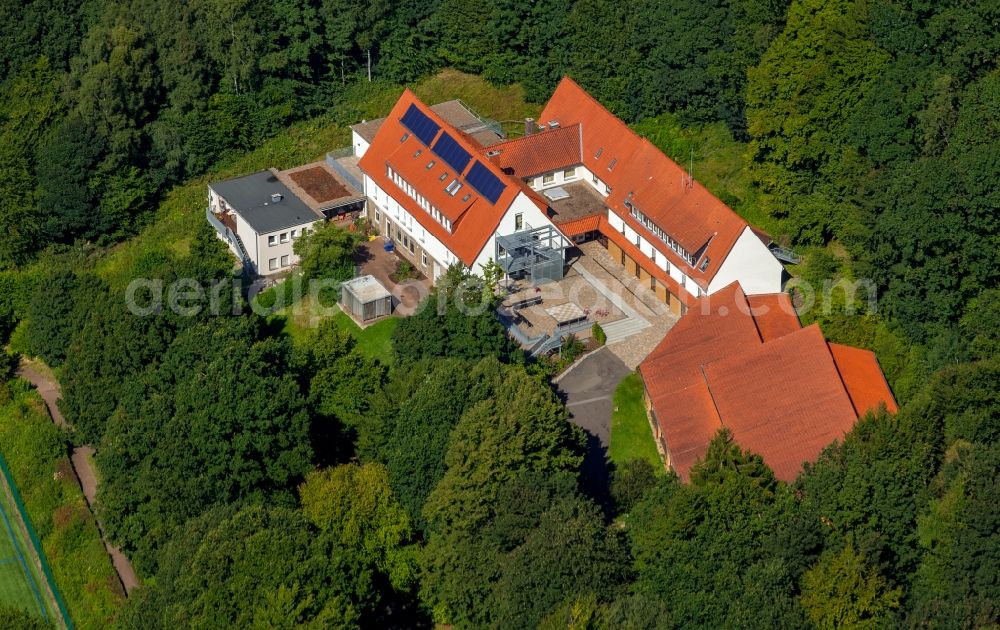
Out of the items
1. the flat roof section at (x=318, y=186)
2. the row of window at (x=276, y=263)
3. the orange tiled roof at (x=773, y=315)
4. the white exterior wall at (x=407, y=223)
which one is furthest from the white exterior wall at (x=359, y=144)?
the orange tiled roof at (x=773, y=315)

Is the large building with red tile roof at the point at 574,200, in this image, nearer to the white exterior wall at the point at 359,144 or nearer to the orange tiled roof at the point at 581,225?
the orange tiled roof at the point at 581,225

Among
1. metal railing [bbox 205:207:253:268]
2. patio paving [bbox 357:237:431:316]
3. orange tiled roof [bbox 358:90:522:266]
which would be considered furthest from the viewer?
metal railing [bbox 205:207:253:268]

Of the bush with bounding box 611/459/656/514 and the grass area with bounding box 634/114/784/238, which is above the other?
the grass area with bounding box 634/114/784/238

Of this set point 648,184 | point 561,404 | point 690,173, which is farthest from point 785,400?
point 648,184

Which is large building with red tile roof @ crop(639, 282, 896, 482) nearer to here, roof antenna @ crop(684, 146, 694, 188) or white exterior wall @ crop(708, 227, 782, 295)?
white exterior wall @ crop(708, 227, 782, 295)

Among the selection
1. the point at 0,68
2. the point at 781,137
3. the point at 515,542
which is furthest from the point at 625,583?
the point at 0,68

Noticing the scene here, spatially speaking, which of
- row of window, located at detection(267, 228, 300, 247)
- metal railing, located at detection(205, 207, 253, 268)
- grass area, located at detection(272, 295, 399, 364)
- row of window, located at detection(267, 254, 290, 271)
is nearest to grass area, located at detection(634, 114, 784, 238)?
grass area, located at detection(272, 295, 399, 364)
